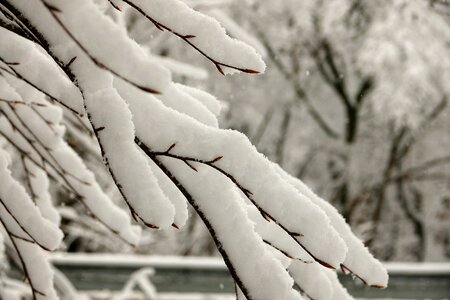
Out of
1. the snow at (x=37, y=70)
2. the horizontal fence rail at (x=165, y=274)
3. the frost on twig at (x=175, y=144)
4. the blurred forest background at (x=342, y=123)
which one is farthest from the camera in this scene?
the blurred forest background at (x=342, y=123)

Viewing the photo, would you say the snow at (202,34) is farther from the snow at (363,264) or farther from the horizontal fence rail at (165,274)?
→ the horizontal fence rail at (165,274)

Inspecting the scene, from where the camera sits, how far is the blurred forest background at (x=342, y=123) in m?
10.6

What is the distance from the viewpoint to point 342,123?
13.5m

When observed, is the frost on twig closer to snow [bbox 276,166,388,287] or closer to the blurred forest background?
snow [bbox 276,166,388,287]

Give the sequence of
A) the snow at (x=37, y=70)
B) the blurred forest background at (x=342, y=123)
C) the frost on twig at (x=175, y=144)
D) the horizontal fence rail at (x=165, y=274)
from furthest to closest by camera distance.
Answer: the blurred forest background at (x=342, y=123) < the horizontal fence rail at (x=165, y=274) < the snow at (x=37, y=70) < the frost on twig at (x=175, y=144)

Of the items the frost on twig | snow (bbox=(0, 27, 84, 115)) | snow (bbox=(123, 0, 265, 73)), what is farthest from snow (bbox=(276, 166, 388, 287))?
snow (bbox=(0, 27, 84, 115))

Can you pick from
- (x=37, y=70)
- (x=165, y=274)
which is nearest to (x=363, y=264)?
(x=37, y=70)

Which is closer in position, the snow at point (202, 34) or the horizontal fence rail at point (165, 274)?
the snow at point (202, 34)

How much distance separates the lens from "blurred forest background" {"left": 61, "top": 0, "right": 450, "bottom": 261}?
1055 cm

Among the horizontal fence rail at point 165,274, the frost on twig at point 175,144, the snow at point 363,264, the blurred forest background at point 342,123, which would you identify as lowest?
the blurred forest background at point 342,123

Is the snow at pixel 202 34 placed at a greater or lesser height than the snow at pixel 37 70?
greater

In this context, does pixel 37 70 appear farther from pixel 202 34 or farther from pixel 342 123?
pixel 342 123

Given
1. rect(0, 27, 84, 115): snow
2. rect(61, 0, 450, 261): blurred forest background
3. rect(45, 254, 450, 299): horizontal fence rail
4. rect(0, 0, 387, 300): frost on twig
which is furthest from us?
rect(61, 0, 450, 261): blurred forest background

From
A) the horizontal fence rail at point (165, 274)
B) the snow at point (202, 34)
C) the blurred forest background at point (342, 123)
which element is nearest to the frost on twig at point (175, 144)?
the snow at point (202, 34)
